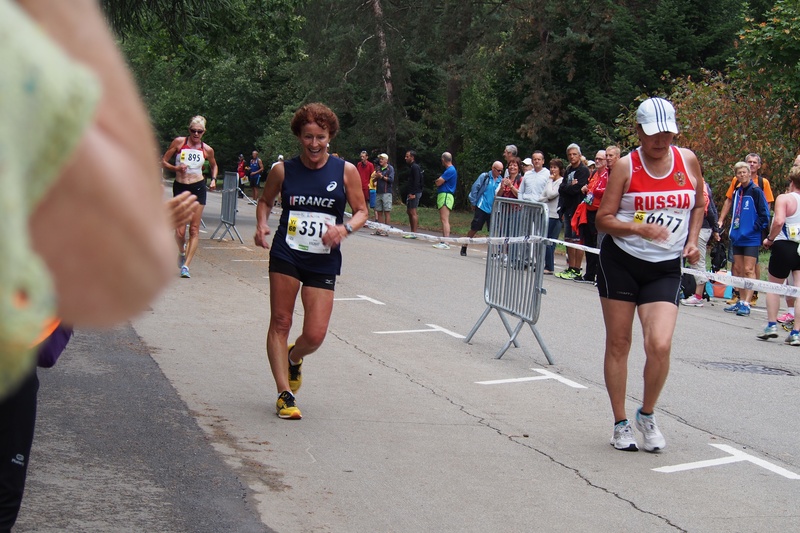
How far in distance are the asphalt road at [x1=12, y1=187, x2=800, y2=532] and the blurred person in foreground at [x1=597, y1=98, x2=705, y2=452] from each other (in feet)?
1.62

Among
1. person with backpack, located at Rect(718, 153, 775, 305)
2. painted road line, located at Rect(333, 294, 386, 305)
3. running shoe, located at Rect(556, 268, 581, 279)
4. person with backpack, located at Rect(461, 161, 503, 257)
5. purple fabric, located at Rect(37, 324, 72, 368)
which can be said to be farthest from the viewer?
person with backpack, located at Rect(461, 161, 503, 257)

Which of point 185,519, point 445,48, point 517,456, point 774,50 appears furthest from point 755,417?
point 445,48

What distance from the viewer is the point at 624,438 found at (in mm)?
6719

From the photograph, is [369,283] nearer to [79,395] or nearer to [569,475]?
[79,395]

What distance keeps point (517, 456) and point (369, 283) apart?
9138 mm

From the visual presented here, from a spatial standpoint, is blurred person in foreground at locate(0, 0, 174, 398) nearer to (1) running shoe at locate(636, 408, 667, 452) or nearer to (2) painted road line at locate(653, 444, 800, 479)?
(2) painted road line at locate(653, 444, 800, 479)

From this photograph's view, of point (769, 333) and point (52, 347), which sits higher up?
point (52, 347)

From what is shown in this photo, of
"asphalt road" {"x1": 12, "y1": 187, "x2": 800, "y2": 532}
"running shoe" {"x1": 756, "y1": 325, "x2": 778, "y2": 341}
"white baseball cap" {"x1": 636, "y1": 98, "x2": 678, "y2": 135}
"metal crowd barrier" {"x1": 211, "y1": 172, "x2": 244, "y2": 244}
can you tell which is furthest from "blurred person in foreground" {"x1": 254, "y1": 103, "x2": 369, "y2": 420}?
"metal crowd barrier" {"x1": 211, "y1": 172, "x2": 244, "y2": 244}

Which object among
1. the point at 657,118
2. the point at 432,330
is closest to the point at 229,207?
the point at 432,330

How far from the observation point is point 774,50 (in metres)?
22.0

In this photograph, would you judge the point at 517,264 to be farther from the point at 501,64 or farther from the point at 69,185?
the point at 501,64

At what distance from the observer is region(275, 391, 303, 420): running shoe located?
7.07 meters

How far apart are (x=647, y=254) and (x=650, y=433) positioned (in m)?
1.11

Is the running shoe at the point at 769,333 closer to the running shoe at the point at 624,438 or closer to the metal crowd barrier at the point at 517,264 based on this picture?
the metal crowd barrier at the point at 517,264
